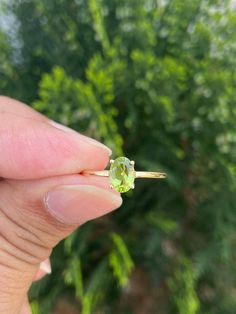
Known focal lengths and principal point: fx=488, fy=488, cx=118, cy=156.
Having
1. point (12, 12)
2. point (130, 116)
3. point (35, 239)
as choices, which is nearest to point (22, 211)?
point (35, 239)

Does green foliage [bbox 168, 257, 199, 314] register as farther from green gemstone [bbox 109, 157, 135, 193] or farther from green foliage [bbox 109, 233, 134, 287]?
green gemstone [bbox 109, 157, 135, 193]

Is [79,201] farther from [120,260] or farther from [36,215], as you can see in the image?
[120,260]

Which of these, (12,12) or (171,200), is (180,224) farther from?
(12,12)

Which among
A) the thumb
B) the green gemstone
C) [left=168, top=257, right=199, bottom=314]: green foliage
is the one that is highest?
the green gemstone

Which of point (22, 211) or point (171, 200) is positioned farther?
point (171, 200)

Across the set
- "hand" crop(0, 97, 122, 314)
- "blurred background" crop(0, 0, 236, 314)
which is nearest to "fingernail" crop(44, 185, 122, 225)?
"hand" crop(0, 97, 122, 314)

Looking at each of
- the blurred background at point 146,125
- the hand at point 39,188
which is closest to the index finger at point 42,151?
the hand at point 39,188

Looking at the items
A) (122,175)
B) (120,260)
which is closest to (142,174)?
(122,175)
